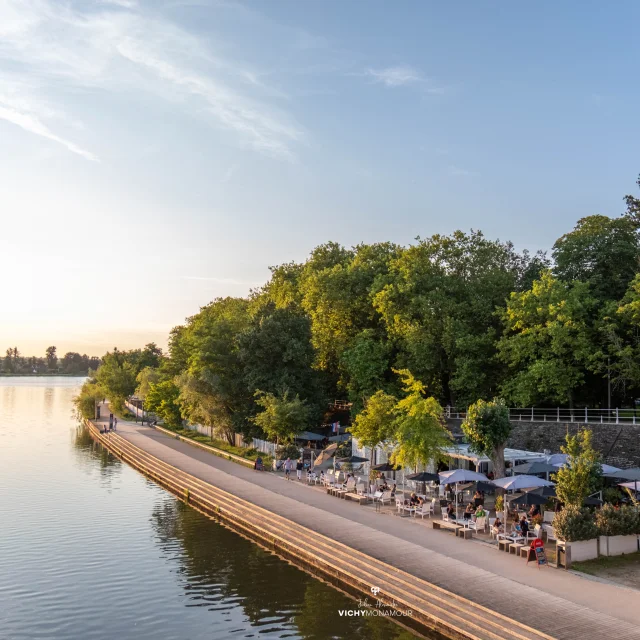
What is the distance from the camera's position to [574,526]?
66.8ft

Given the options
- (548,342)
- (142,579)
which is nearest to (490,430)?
(142,579)

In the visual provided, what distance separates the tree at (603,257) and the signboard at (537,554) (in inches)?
1184

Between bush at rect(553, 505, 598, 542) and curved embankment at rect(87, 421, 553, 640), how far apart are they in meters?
5.33

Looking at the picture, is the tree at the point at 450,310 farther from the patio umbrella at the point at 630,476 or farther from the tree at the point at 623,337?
the patio umbrella at the point at 630,476

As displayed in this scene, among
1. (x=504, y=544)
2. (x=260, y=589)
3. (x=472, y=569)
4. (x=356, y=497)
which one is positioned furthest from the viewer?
(x=356, y=497)

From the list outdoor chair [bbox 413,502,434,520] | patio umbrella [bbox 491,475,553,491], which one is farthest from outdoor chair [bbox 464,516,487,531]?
outdoor chair [bbox 413,502,434,520]

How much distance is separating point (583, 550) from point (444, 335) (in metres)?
29.2

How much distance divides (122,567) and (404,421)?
47.7 feet

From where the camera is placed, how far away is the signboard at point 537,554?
20.0 meters

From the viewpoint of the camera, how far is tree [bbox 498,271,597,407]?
138 feet

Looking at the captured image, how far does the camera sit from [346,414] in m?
62.8

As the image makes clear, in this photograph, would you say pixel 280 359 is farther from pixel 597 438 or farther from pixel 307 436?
pixel 597 438

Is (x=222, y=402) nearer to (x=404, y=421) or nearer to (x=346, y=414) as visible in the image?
(x=346, y=414)

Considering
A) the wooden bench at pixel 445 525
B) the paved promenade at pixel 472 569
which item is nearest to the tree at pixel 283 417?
the paved promenade at pixel 472 569
